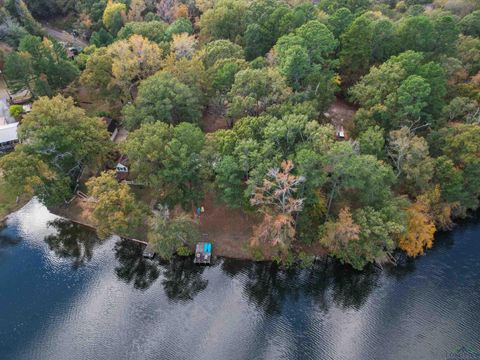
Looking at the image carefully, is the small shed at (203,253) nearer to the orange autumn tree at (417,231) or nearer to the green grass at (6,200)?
the orange autumn tree at (417,231)

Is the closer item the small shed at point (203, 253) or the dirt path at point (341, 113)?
the small shed at point (203, 253)

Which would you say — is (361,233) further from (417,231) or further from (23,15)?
(23,15)

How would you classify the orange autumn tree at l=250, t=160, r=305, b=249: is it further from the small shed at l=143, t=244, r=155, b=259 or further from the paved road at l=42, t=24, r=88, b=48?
the paved road at l=42, t=24, r=88, b=48

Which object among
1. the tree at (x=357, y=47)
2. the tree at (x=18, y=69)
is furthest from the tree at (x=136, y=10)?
the tree at (x=357, y=47)

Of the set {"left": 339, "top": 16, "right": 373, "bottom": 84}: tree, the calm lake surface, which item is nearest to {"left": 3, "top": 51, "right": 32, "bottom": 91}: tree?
the calm lake surface

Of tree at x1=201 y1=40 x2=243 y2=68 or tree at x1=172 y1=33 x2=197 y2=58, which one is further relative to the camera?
tree at x1=172 y1=33 x2=197 y2=58

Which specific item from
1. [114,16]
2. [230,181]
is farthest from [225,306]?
[114,16]

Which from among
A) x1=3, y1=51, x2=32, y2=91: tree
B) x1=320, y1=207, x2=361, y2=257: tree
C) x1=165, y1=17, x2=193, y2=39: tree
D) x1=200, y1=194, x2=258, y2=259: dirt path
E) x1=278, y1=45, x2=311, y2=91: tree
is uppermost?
x1=165, y1=17, x2=193, y2=39: tree
